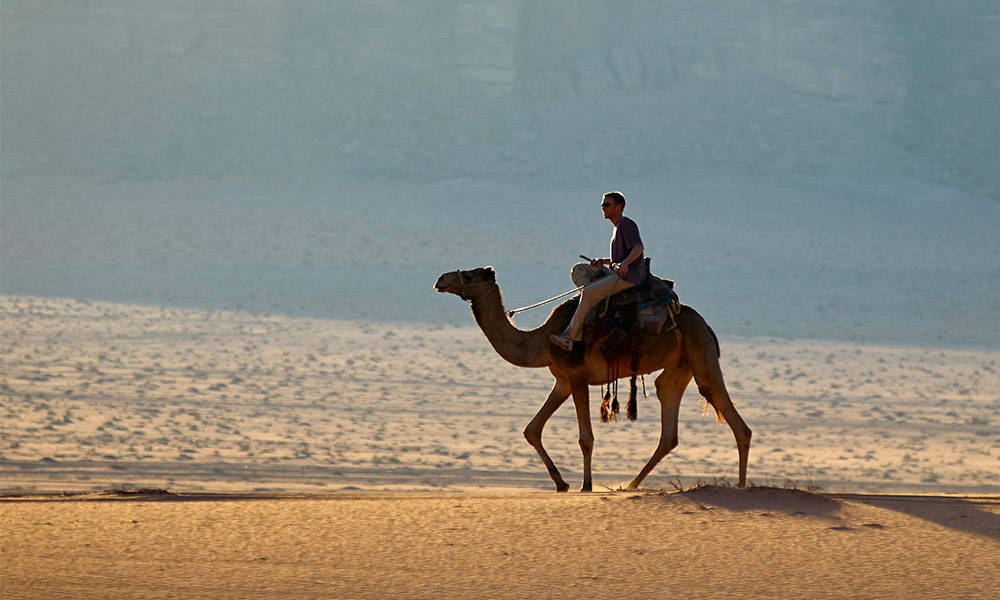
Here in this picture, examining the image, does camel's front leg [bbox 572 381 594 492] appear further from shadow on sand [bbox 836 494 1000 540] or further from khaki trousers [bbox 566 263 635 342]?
shadow on sand [bbox 836 494 1000 540]

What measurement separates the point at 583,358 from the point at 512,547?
2107mm

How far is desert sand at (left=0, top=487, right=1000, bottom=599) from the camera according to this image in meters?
5.57

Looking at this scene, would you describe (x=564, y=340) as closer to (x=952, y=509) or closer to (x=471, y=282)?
(x=471, y=282)

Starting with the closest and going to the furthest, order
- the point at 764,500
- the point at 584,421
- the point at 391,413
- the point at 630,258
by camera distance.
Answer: the point at 764,500, the point at 630,258, the point at 584,421, the point at 391,413

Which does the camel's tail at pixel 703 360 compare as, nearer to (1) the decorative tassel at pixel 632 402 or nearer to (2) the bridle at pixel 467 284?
(1) the decorative tassel at pixel 632 402

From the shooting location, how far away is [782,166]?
51.6 meters

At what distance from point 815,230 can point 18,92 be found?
37.1m

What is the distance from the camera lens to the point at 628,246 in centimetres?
795

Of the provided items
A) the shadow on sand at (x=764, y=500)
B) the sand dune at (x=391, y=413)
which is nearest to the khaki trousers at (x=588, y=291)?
the shadow on sand at (x=764, y=500)

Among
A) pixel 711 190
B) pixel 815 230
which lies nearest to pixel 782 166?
pixel 711 190

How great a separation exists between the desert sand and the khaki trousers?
1.15 m

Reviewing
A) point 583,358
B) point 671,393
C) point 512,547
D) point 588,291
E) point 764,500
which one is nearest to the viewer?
point 512,547

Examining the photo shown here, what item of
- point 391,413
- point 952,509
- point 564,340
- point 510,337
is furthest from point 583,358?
point 391,413

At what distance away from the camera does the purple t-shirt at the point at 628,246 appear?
7930 mm
